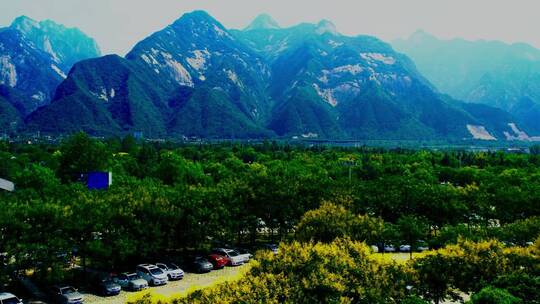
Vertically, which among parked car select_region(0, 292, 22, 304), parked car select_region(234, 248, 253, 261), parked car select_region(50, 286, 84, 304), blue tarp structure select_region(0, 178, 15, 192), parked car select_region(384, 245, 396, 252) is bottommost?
parked car select_region(384, 245, 396, 252)

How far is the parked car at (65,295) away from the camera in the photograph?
1071 inches

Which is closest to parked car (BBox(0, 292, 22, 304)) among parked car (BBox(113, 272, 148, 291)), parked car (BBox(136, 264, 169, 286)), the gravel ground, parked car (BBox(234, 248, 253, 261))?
the gravel ground

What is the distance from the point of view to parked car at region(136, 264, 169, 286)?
31328 mm

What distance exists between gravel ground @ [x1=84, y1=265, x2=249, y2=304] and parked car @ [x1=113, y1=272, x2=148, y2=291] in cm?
42

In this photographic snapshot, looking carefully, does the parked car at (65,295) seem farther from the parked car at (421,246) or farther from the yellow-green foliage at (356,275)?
the parked car at (421,246)

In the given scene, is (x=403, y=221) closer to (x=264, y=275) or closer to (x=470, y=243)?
(x=470, y=243)

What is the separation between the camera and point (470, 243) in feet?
82.8

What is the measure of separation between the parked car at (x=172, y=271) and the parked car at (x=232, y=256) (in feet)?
13.8

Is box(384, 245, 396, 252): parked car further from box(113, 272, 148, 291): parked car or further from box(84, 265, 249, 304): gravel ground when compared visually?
box(113, 272, 148, 291): parked car

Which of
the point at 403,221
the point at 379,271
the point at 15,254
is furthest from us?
the point at 403,221

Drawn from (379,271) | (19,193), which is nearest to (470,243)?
(379,271)

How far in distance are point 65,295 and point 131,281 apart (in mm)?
4250

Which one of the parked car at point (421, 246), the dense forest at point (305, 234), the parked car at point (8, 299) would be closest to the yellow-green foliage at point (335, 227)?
the dense forest at point (305, 234)

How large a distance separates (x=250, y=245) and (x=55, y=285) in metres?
17.3
